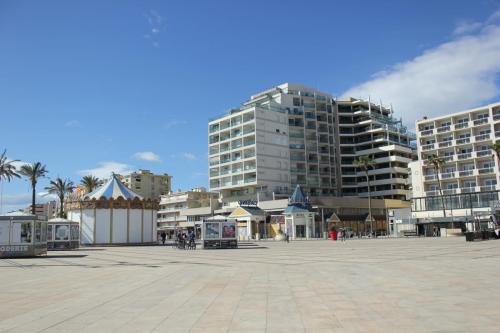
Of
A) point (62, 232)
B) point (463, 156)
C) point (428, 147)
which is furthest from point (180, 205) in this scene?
point (62, 232)

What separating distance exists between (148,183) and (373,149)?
240 feet

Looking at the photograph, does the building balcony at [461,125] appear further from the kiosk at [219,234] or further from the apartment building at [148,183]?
the apartment building at [148,183]

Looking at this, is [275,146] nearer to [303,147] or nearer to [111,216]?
[303,147]

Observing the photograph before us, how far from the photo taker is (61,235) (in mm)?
43750

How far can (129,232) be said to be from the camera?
2092 inches

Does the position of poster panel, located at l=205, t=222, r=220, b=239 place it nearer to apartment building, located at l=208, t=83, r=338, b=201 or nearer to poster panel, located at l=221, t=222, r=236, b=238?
poster panel, located at l=221, t=222, r=236, b=238

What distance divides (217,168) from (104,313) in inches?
3540

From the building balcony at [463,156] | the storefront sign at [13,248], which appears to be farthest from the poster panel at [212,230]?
the building balcony at [463,156]

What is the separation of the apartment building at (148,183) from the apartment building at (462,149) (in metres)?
85.3

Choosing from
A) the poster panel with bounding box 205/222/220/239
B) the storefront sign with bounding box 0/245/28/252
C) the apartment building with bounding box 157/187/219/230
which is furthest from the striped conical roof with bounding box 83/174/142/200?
the apartment building with bounding box 157/187/219/230

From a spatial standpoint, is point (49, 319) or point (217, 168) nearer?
point (49, 319)

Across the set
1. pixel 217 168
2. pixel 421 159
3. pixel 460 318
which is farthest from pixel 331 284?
pixel 217 168

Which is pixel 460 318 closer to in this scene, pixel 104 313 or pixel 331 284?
pixel 331 284

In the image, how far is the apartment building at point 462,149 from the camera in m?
75.9
